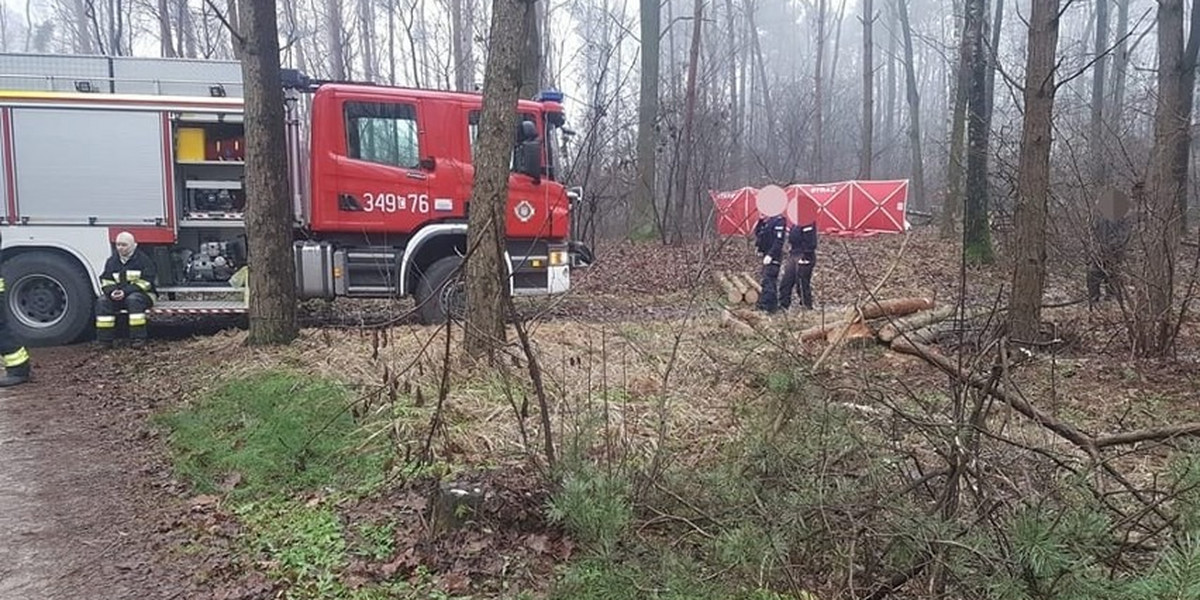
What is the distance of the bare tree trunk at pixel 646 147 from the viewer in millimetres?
18641

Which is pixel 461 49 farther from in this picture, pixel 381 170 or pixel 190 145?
pixel 381 170

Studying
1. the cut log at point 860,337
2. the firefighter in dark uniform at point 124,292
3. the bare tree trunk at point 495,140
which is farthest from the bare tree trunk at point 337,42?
the cut log at point 860,337

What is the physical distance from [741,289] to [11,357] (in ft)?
29.0

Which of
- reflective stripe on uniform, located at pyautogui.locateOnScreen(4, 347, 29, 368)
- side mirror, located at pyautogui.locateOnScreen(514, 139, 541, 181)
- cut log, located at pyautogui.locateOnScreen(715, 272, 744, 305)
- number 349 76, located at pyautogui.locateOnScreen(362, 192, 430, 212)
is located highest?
side mirror, located at pyautogui.locateOnScreen(514, 139, 541, 181)

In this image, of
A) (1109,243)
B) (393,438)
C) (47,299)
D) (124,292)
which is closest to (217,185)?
(124,292)

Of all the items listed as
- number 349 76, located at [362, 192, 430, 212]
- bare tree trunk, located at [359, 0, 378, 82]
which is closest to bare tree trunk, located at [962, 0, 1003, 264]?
number 349 76, located at [362, 192, 430, 212]

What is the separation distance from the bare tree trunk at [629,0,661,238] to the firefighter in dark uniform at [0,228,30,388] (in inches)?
502

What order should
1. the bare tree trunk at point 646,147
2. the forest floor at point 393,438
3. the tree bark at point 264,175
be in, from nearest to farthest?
the forest floor at point 393,438
the tree bark at point 264,175
the bare tree trunk at point 646,147

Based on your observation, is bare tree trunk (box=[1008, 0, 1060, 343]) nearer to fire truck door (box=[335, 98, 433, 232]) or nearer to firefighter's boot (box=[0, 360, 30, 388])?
fire truck door (box=[335, 98, 433, 232])

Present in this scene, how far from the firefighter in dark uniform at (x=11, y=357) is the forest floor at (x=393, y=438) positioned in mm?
241

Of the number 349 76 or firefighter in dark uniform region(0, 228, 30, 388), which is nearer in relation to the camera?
firefighter in dark uniform region(0, 228, 30, 388)

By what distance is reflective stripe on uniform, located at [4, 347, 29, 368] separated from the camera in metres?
7.32

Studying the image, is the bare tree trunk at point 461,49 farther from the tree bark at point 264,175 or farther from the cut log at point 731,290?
the tree bark at point 264,175

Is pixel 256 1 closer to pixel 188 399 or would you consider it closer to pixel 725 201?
pixel 188 399
